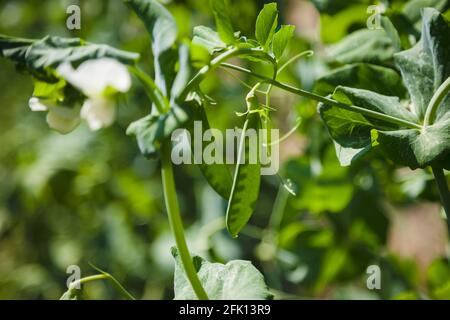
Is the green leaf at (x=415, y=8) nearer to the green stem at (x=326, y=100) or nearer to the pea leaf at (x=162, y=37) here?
the green stem at (x=326, y=100)

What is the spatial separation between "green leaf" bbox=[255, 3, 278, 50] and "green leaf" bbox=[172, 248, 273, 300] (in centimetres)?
14

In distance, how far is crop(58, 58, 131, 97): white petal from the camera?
0.32 metres

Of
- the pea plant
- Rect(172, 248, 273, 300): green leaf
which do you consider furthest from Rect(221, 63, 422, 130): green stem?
Rect(172, 248, 273, 300): green leaf

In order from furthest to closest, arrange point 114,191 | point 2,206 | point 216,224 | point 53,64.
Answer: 1. point 2,206
2. point 114,191
3. point 216,224
4. point 53,64

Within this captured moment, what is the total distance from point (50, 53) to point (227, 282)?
0.55 feet

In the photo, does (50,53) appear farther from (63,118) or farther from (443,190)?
(443,190)

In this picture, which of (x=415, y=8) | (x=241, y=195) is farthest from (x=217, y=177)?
(x=415, y=8)

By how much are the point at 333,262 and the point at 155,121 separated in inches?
18.2

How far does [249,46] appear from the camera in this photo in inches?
15.2

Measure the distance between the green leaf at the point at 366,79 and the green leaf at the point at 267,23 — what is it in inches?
5.1

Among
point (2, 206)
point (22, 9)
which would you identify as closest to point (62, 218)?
point (2, 206)

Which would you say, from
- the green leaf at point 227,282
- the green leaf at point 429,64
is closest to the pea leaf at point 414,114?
the green leaf at point 429,64

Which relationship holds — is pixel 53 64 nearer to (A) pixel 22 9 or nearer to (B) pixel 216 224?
(B) pixel 216 224

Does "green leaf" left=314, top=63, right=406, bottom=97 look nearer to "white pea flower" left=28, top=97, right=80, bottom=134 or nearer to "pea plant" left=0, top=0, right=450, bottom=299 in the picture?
"pea plant" left=0, top=0, right=450, bottom=299
